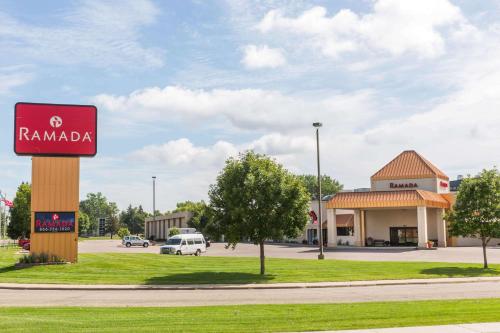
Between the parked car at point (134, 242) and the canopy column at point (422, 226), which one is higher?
the canopy column at point (422, 226)

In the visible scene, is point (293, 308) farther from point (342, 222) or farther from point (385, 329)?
point (342, 222)

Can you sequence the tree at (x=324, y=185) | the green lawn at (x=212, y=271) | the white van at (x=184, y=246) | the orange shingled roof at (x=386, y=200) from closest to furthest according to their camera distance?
the green lawn at (x=212, y=271) < the white van at (x=184, y=246) < the orange shingled roof at (x=386, y=200) < the tree at (x=324, y=185)

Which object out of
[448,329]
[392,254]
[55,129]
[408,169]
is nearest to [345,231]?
[408,169]

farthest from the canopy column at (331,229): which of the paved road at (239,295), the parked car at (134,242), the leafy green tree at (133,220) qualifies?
the leafy green tree at (133,220)

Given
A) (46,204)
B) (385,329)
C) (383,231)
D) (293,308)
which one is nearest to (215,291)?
(293,308)

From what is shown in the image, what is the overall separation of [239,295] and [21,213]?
53025 mm

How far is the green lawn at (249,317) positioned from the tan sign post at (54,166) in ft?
55.4

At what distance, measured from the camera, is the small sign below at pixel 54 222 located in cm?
3312

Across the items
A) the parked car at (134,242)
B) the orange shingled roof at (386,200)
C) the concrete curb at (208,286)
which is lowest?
the concrete curb at (208,286)

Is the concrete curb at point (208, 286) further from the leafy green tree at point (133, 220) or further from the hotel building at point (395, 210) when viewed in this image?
the leafy green tree at point (133, 220)

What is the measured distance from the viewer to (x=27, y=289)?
24.4 meters

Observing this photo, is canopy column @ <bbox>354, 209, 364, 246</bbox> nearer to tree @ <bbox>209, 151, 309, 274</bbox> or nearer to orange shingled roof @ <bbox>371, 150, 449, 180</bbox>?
orange shingled roof @ <bbox>371, 150, 449, 180</bbox>

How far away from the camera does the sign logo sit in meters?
34.0

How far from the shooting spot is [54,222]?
33.4 metres
